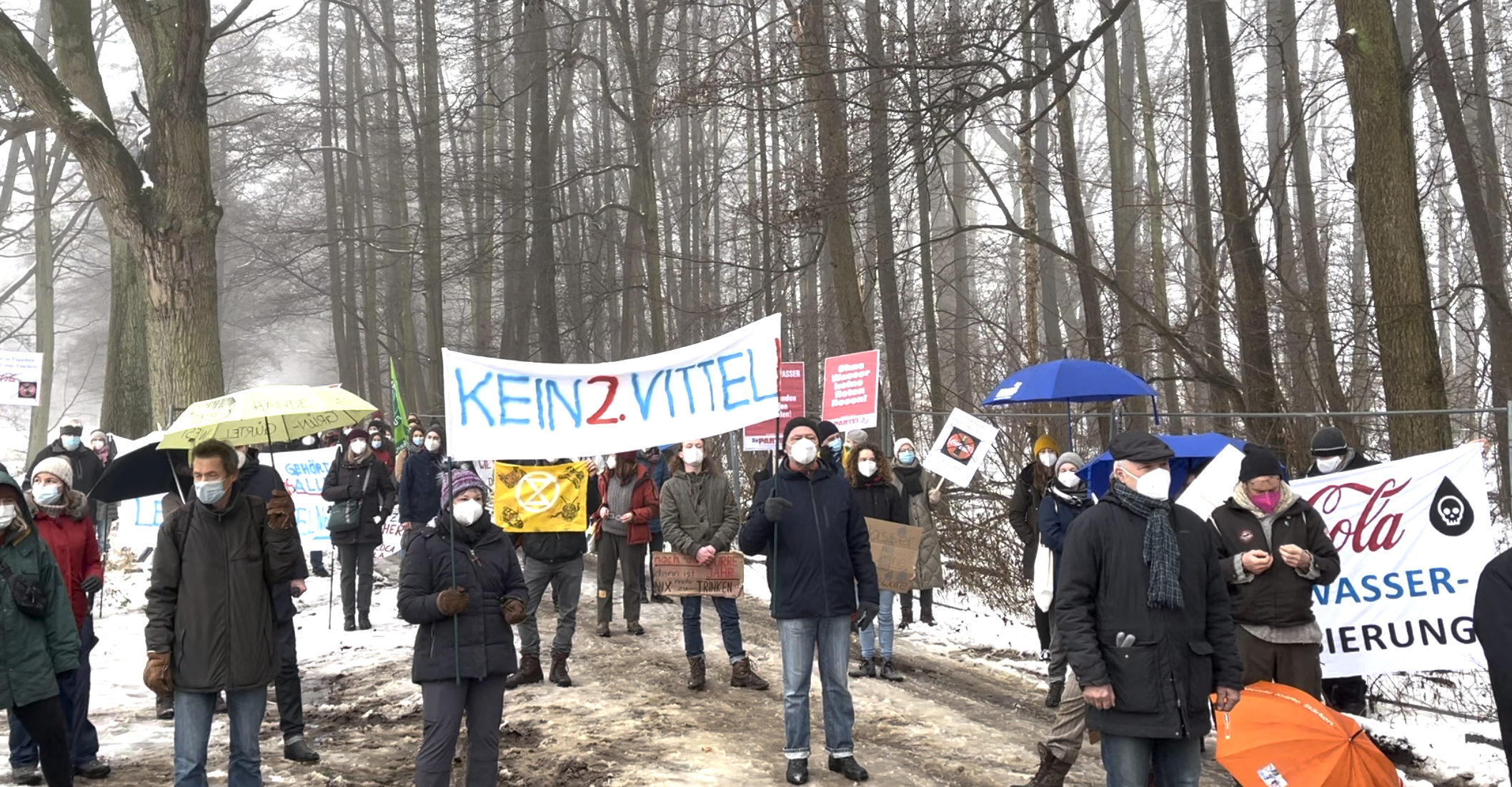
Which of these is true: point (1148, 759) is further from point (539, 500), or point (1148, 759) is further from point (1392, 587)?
point (539, 500)

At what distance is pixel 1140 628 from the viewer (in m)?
5.04

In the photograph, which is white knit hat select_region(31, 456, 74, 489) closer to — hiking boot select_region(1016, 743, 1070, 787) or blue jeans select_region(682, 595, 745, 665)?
blue jeans select_region(682, 595, 745, 665)

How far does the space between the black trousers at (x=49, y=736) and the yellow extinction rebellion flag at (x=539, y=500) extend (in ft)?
13.1

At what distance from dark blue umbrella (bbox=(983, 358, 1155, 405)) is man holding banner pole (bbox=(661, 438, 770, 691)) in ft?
8.46

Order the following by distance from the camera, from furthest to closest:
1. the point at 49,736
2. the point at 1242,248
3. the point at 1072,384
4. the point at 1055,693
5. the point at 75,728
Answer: the point at 1242,248
the point at 1072,384
the point at 1055,693
the point at 75,728
the point at 49,736

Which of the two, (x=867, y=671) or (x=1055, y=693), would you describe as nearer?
(x=1055, y=693)

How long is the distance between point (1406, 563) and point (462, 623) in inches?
228

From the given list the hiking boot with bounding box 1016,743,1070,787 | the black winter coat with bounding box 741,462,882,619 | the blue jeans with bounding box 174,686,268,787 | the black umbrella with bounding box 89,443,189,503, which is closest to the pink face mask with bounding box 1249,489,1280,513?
the hiking boot with bounding box 1016,743,1070,787

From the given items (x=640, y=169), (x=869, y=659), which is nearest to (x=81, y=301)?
(x=640, y=169)

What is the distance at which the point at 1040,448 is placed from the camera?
1033cm

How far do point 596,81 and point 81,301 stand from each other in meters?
34.3

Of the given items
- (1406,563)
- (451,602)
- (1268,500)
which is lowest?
(1406,563)

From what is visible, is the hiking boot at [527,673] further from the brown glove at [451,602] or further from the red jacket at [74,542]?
the brown glove at [451,602]

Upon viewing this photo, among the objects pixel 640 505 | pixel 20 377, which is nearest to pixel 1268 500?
pixel 640 505
